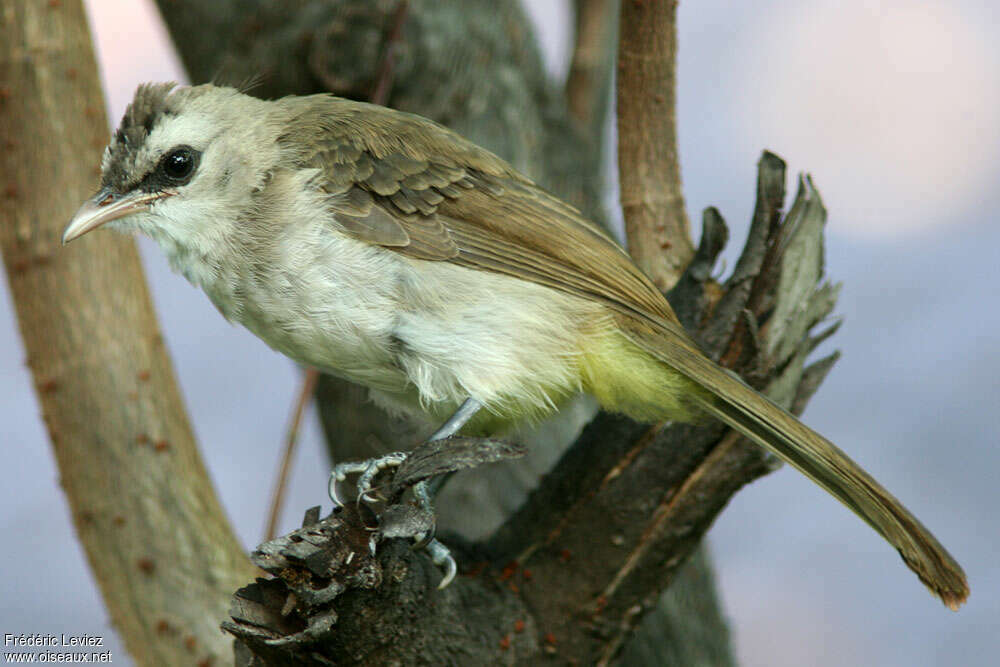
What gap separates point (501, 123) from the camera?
158 inches

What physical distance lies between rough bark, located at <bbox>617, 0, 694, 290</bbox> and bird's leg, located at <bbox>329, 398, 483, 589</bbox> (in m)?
0.81

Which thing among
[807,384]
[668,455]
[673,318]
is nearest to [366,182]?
[673,318]

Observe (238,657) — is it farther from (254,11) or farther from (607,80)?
(607,80)

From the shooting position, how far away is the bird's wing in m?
2.60

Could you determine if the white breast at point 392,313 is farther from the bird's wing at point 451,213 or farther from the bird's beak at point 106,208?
the bird's beak at point 106,208

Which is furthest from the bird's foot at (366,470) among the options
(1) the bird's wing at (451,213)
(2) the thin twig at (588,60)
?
(2) the thin twig at (588,60)

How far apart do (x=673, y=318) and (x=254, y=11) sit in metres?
2.14

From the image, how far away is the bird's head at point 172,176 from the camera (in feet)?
8.61

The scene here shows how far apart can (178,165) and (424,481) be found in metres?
1.04

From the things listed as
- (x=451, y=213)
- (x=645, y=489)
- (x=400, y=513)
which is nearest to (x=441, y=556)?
(x=400, y=513)

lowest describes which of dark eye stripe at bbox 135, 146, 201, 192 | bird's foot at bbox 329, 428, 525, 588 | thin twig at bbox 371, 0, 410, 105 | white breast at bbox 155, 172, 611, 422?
bird's foot at bbox 329, 428, 525, 588

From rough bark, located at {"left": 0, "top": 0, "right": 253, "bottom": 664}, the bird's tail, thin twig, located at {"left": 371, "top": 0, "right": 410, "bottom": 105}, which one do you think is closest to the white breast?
the bird's tail

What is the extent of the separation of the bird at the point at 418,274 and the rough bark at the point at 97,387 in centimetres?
71

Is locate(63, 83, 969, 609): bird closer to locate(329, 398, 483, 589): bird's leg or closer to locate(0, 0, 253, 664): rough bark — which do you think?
locate(329, 398, 483, 589): bird's leg
